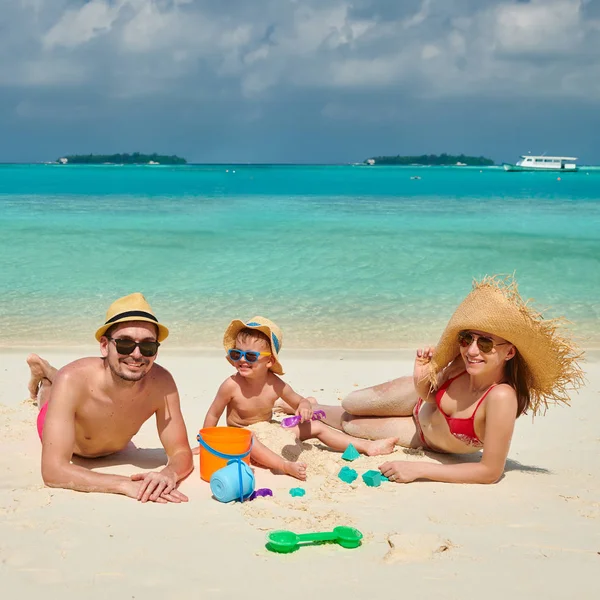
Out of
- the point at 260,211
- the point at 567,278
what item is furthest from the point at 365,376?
the point at 260,211

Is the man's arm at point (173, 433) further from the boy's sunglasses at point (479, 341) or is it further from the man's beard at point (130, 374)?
the boy's sunglasses at point (479, 341)

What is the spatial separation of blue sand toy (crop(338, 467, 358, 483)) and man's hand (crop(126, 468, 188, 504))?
1.03 meters

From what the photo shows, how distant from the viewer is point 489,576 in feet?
11.3

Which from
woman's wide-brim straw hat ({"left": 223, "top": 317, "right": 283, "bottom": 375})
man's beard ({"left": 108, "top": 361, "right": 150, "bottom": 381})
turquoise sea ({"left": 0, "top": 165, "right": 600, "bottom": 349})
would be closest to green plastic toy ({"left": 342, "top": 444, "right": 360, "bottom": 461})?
woman's wide-brim straw hat ({"left": 223, "top": 317, "right": 283, "bottom": 375})

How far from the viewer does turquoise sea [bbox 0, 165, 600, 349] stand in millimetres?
11055

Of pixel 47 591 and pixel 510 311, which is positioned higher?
pixel 510 311

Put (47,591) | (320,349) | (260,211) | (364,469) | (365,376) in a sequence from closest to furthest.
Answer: (47,591)
(364,469)
(365,376)
(320,349)
(260,211)

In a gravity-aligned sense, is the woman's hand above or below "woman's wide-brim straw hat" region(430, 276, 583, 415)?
below

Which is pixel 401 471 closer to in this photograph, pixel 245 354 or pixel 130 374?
pixel 245 354

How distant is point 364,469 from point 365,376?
2.78m

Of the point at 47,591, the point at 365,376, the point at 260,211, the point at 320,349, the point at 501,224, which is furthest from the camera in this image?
the point at 260,211

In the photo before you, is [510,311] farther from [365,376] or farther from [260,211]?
[260,211]

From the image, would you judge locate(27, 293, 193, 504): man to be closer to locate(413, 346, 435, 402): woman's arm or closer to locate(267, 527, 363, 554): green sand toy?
locate(267, 527, 363, 554): green sand toy

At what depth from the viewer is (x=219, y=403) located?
556 cm
